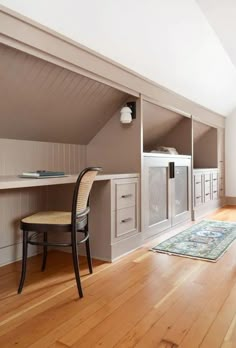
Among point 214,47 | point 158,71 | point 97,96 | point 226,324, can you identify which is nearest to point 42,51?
point 97,96

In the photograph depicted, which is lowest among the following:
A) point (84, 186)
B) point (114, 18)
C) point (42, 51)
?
point (84, 186)

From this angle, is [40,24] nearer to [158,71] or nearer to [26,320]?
[158,71]

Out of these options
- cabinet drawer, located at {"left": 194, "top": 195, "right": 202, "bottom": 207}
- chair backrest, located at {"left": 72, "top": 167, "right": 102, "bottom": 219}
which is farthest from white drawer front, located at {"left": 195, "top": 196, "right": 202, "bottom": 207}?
chair backrest, located at {"left": 72, "top": 167, "right": 102, "bottom": 219}

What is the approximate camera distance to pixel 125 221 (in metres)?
2.79

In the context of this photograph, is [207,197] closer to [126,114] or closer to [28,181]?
[126,114]

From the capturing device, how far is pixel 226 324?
5.10 ft

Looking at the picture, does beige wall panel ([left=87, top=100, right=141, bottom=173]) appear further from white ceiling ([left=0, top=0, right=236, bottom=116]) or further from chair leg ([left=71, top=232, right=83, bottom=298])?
chair leg ([left=71, top=232, right=83, bottom=298])

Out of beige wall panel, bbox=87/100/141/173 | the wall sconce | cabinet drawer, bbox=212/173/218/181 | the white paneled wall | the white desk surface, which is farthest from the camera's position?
cabinet drawer, bbox=212/173/218/181

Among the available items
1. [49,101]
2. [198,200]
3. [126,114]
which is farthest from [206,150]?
[49,101]

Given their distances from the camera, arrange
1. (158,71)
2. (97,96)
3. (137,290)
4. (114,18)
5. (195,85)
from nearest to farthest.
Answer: (137,290), (114,18), (97,96), (158,71), (195,85)

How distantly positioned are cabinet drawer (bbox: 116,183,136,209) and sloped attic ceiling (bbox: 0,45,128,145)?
0.78 meters

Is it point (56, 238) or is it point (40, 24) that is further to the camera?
point (56, 238)

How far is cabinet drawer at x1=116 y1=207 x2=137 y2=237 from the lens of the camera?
268 cm

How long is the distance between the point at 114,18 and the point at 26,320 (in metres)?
2.10
